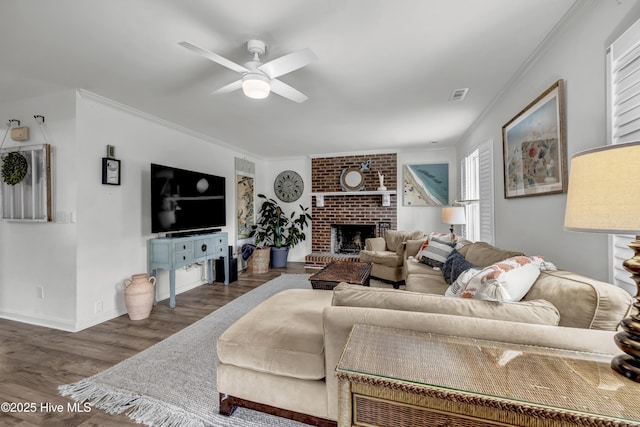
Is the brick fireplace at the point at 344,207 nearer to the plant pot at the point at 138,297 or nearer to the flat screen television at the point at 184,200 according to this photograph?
the flat screen television at the point at 184,200

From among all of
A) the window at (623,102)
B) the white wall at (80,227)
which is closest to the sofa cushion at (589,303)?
the window at (623,102)

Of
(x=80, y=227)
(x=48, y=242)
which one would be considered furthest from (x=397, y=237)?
(x=48, y=242)

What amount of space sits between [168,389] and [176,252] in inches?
70.7

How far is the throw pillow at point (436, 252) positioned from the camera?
3.05 metres

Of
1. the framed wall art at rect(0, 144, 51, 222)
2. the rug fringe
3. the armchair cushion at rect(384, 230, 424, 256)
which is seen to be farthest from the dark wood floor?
the armchair cushion at rect(384, 230, 424, 256)

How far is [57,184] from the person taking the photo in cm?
263

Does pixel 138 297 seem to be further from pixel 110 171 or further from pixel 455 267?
pixel 455 267

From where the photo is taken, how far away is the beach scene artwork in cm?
504

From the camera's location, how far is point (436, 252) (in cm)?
313

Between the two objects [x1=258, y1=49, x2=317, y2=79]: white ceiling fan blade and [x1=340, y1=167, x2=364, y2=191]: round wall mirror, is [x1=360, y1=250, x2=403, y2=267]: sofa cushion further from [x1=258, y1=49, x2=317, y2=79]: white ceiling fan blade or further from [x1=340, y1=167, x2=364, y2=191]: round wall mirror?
[x1=258, y1=49, x2=317, y2=79]: white ceiling fan blade

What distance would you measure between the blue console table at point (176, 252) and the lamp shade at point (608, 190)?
11.5 ft

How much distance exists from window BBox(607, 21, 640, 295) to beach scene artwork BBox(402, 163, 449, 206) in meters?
3.84

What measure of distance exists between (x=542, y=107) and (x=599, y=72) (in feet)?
1.82

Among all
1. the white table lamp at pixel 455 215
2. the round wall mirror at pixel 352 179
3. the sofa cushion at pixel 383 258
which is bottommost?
the sofa cushion at pixel 383 258
